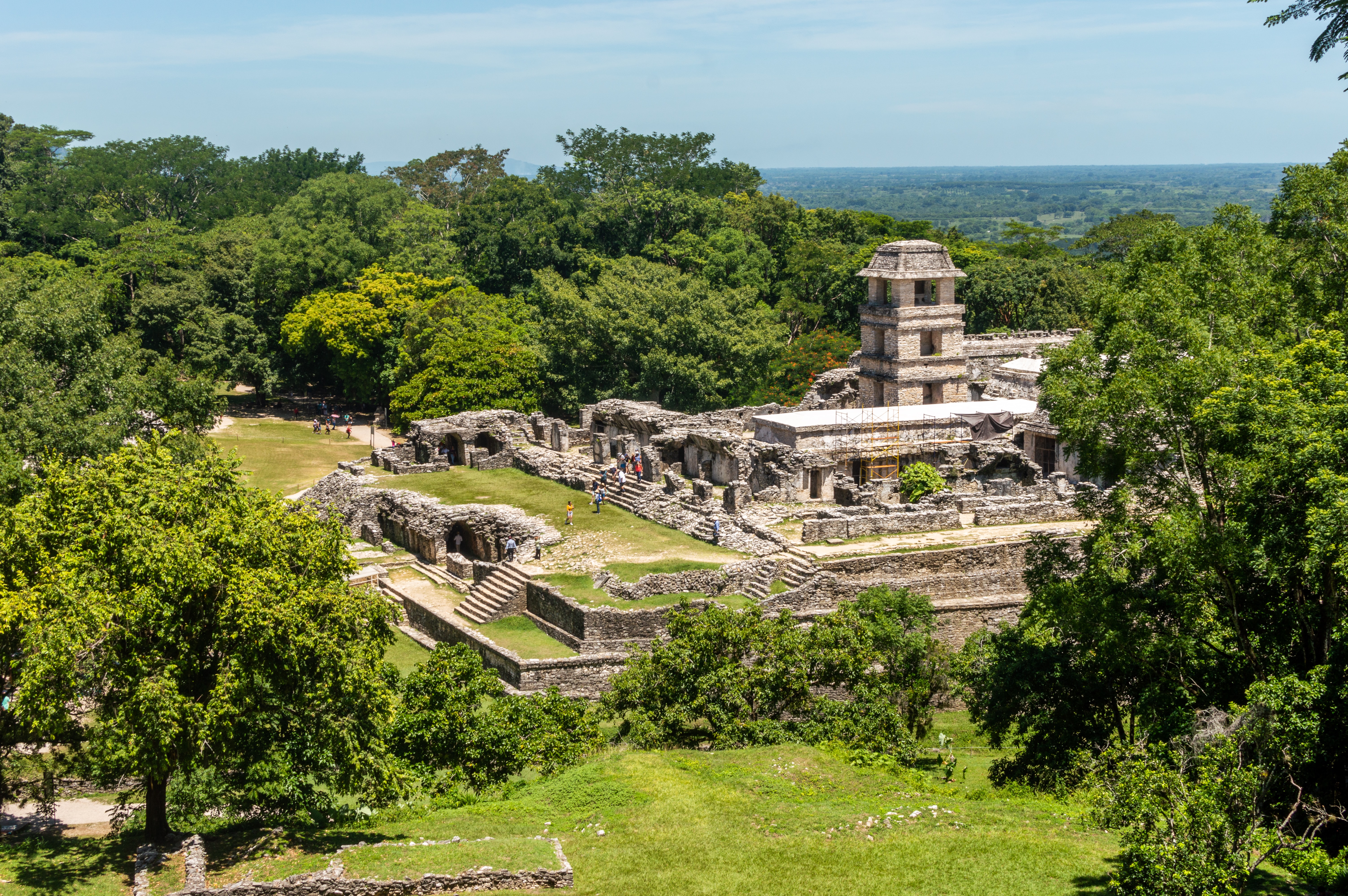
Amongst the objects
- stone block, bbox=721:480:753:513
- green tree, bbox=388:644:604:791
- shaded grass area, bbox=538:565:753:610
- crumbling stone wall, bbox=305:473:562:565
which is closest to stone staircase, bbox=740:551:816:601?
shaded grass area, bbox=538:565:753:610

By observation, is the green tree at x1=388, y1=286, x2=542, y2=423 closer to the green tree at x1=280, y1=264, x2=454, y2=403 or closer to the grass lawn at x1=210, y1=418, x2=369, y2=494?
the green tree at x1=280, y1=264, x2=454, y2=403

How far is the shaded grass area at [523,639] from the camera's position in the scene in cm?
3225

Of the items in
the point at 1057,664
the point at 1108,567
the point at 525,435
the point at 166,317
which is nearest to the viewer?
the point at 1108,567

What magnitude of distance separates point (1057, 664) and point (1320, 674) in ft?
23.0

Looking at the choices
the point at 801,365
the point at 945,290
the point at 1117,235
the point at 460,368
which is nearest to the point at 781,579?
the point at 945,290

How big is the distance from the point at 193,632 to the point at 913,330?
34763 mm

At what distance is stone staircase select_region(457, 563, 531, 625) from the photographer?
35.0m

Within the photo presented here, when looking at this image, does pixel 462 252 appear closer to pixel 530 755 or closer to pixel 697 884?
pixel 530 755

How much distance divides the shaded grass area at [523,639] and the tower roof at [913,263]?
21.7 meters

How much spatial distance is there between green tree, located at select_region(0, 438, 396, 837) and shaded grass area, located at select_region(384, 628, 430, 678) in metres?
11.3

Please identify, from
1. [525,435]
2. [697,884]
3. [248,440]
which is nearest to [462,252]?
[248,440]

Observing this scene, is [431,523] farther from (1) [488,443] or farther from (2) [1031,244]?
(2) [1031,244]

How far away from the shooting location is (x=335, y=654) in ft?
64.4

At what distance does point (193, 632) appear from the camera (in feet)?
63.0
